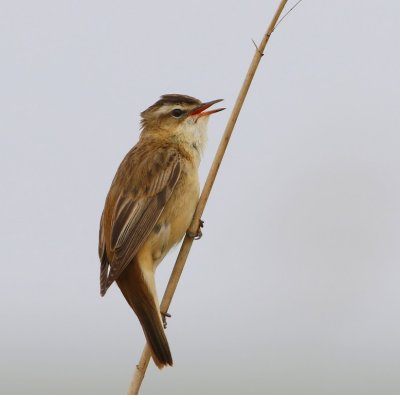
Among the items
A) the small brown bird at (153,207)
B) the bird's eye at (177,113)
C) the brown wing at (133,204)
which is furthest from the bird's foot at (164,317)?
the bird's eye at (177,113)

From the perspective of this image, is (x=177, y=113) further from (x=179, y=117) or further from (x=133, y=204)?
(x=133, y=204)

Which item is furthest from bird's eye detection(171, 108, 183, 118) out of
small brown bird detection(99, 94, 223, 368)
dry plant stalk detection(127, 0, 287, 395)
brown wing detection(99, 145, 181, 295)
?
dry plant stalk detection(127, 0, 287, 395)

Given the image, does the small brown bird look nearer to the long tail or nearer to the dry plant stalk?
the long tail

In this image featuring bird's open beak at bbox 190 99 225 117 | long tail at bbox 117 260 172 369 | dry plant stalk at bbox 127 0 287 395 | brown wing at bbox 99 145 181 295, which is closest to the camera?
dry plant stalk at bbox 127 0 287 395

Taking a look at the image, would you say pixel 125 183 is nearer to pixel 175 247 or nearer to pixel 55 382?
pixel 175 247

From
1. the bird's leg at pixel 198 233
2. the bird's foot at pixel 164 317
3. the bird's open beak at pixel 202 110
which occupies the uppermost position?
the bird's open beak at pixel 202 110

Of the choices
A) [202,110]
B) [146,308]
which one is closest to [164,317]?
[146,308]

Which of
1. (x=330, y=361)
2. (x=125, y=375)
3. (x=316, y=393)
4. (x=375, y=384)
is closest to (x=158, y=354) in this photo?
(x=316, y=393)

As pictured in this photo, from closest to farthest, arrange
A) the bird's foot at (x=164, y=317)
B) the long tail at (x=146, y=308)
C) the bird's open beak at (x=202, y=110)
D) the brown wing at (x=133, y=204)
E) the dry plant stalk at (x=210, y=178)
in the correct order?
the dry plant stalk at (x=210, y=178), the long tail at (x=146, y=308), the bird's foot at (x=164, y=317), the brown wing at (x=133, y=204), the bird's open beak at (x=202, y=110)

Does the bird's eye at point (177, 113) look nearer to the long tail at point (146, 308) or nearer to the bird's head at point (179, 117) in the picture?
the bird's head at point (179, 117)
